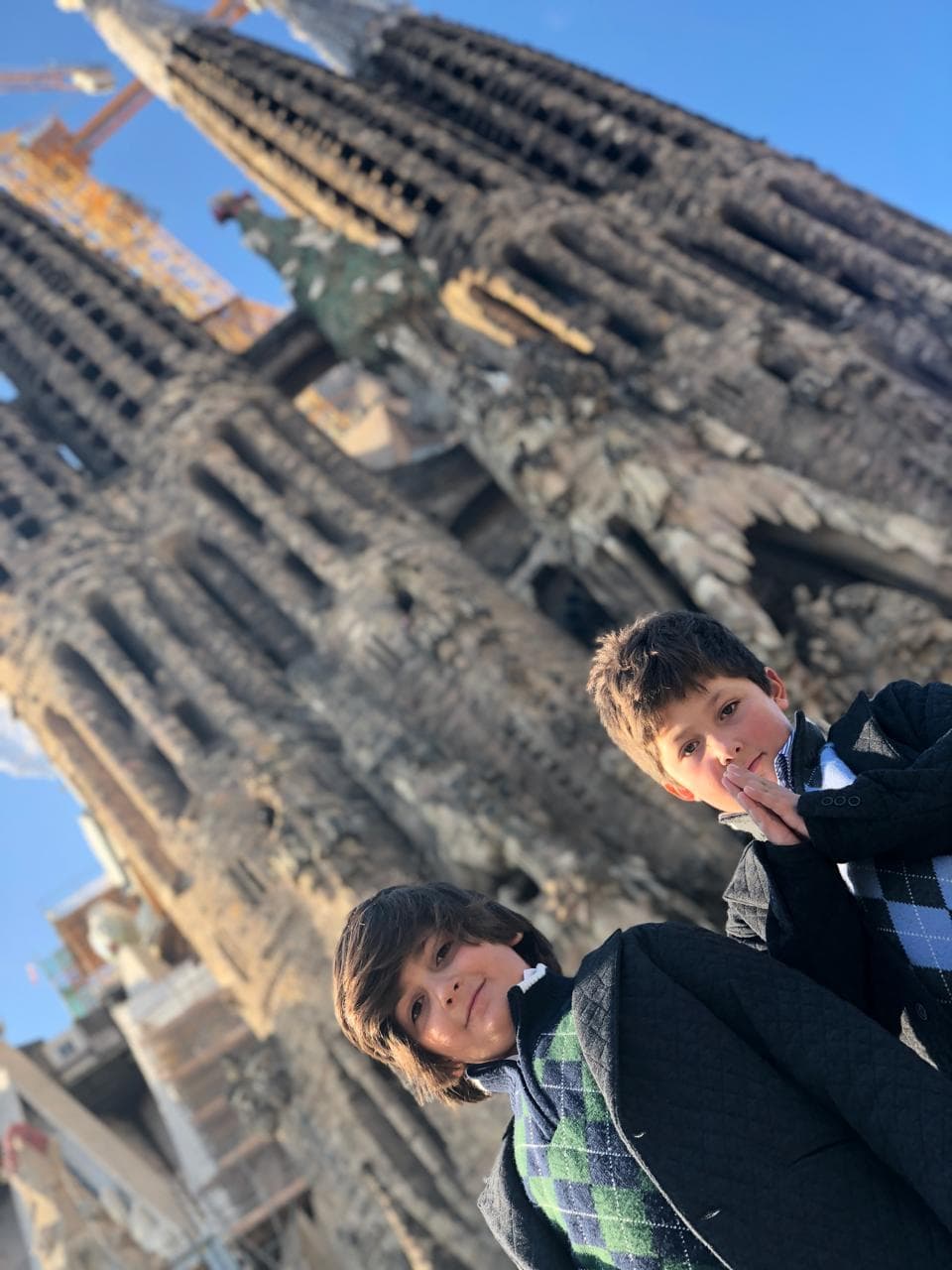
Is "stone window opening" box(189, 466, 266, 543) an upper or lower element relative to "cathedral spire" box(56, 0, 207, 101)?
lower

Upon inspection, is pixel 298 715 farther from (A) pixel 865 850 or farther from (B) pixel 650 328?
(A) pixel 865 850

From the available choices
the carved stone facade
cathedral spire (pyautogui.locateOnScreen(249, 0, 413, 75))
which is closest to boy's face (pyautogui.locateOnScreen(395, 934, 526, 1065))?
the carved stone facade

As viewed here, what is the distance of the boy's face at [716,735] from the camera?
318cm

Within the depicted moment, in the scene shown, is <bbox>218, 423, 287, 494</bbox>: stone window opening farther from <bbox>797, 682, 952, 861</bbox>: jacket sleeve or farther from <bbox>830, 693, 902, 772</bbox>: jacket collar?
<bbox>797, 682, 952, 861</bbox>: jacket sleeve

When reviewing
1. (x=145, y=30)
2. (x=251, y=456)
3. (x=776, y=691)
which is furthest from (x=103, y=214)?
(x=776, y=691)

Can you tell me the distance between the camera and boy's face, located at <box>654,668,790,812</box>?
3.18m

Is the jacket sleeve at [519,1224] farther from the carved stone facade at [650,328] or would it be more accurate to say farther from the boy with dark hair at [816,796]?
the carved stone facade at [650,328]

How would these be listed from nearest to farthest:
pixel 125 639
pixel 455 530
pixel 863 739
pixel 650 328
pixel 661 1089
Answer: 1. pixel 661 1089
2. pixel 863 739
3. pixel 650 328
4. pixel 125 639
5. pixel 455 530

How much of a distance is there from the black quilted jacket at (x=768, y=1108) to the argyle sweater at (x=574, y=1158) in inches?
6.4

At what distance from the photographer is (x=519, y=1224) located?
10.1 feet

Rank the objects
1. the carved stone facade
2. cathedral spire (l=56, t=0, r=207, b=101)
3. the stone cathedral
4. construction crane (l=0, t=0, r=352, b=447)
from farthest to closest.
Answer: construction crane (l=0, t=0, r=352, b=447) → cathedral spire (l=56, t=0, r=207, b=101) → the carved stone facade → the stone cathedral

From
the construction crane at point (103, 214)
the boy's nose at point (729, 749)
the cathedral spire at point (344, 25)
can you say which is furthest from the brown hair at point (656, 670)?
the construction crane at point (103, 214)

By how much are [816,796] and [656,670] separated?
1.97ft

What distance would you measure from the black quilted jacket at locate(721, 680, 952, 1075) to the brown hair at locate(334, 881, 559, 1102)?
0.70 metres
